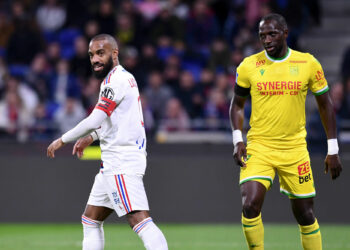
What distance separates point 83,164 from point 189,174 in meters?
1.60

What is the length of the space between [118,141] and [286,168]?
1.54 meters

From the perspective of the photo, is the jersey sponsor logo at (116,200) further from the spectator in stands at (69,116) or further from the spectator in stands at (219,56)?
the spectator in stands at (219,56)

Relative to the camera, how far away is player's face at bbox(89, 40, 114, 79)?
19.8 ft

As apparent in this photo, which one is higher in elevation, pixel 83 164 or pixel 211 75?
pixel 211 75

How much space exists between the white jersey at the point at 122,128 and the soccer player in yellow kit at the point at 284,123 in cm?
95

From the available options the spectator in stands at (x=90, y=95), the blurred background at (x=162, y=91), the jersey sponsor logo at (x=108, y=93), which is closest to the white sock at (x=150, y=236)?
the jersey sponsor logo at (x=108, y=93)

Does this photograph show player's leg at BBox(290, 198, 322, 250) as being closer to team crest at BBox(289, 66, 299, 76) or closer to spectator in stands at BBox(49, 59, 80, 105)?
team crest at BBox(289, 66, 299, 76)

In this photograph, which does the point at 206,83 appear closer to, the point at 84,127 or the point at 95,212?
the point at 95,212

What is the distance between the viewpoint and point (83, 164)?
10883mm

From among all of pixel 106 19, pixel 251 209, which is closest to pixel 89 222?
pixel 251 209

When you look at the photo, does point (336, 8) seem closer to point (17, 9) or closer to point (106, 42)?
point (17, 9)

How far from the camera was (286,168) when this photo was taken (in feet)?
21.0

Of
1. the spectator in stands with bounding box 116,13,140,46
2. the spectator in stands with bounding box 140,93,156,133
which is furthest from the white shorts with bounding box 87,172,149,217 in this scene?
the spectator in stands with bounding box 116,13,140,46

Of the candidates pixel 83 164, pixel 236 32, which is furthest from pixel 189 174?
pixel 236 32
